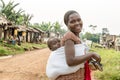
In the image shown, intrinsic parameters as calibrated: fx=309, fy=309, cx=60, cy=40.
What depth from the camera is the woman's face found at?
8.82 ft

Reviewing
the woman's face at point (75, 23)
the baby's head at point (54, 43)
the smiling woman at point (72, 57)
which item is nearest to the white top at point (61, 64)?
the smiling woman at point (72, 57)

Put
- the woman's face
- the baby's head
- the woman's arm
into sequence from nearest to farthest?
the woman's arm < the woman's face < the baby's head

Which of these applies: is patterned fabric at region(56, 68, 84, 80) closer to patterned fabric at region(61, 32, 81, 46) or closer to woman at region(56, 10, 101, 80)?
woman at region(56, 10, 101, 80)

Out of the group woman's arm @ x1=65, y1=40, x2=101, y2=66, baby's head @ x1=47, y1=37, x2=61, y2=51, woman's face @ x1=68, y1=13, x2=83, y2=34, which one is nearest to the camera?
woman's arm @ x1=65, y1=40, x2=101, y2=66

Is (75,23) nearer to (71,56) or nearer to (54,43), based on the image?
(71,56)

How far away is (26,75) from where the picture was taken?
1027cm

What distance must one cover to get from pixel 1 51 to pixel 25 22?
89.5 ft

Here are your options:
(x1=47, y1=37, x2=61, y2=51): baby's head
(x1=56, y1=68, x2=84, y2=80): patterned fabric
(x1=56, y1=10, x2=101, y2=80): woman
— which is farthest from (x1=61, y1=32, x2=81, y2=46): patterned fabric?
(x1=47, y1=37, x2=61, y2=51): baby's head

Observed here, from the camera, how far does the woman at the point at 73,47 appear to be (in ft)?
8.47

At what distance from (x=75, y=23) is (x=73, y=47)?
Answer: 0.23 metres

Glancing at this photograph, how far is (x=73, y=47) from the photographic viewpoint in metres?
2.59

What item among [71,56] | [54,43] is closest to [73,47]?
[71,56]

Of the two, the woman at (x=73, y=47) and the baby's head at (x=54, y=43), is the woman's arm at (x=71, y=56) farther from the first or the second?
the baby's head at (x=54, y=43)

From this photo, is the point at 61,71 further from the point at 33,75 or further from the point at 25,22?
the point at 25,22
